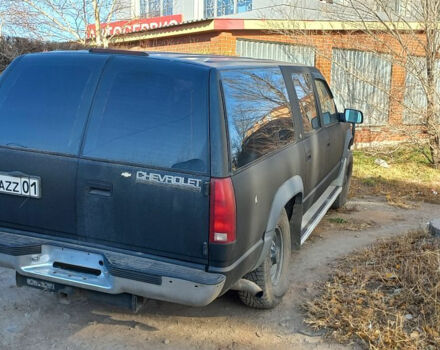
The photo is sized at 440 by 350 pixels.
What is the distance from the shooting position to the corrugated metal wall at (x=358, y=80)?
12.6 metres

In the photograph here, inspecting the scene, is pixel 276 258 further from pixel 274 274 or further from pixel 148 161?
pixel 148 161

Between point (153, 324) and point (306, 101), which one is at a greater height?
point (306, 101)

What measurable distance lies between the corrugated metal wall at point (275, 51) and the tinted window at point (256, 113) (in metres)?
7.54

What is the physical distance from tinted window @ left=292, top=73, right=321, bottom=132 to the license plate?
8.25 feet

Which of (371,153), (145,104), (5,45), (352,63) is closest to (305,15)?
(352,63)

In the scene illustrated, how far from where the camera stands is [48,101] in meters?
3.12

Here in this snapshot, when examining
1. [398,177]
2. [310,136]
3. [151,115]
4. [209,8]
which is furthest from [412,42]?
[151,115]

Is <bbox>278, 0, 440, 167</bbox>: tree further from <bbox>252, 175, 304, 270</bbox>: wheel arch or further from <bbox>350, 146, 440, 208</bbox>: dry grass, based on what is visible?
<bbox>252, 175, 304, 270</bbox>: wheel arch

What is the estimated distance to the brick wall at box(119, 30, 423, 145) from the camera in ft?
35.4

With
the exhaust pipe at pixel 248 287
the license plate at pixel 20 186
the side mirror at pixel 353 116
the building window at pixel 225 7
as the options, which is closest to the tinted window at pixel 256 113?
the exhaust pipe at pixel 248 287

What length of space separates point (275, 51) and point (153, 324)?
374 inches

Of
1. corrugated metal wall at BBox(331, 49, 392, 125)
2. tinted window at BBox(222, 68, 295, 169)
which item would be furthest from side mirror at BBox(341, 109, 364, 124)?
corrugated metal wall at BBox(331, 49, 392, 125)

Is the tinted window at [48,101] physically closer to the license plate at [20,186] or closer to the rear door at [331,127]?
the license plate at [20,186]

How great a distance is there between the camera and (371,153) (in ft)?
36.4
